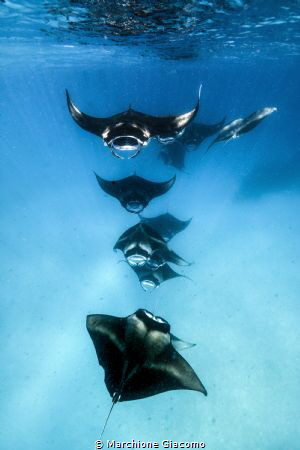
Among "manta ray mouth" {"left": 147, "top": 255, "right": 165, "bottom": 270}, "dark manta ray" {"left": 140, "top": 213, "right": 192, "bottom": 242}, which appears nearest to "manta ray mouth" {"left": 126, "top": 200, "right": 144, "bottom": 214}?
"manta ray mouth" {"left": 147, "top": 255, "right": 165, "bottom": 270}

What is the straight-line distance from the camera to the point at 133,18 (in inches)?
498

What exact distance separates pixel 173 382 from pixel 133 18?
14.2 metres

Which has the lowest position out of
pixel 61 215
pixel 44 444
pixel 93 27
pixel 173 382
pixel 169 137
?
pixel 44 444

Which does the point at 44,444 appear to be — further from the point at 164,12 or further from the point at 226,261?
the point at 164,12

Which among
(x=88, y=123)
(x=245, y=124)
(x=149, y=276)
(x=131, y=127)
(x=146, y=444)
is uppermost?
(x=131, y=127)

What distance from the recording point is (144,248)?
6.95 metres

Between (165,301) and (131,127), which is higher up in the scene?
(131,127)

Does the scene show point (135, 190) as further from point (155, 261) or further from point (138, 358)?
point (138, 358)

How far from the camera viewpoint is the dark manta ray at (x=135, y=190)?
782cm

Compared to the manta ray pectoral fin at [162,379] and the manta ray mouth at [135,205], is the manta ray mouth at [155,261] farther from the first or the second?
the manta ray pectoral fin at [162,379]

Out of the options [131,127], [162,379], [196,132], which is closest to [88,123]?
[131,127]

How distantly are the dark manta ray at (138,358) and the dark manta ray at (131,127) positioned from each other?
3.36 meters

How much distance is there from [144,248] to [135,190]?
6.36ft

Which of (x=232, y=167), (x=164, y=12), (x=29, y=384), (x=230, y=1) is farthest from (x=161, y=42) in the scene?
(x=29, y=384)
